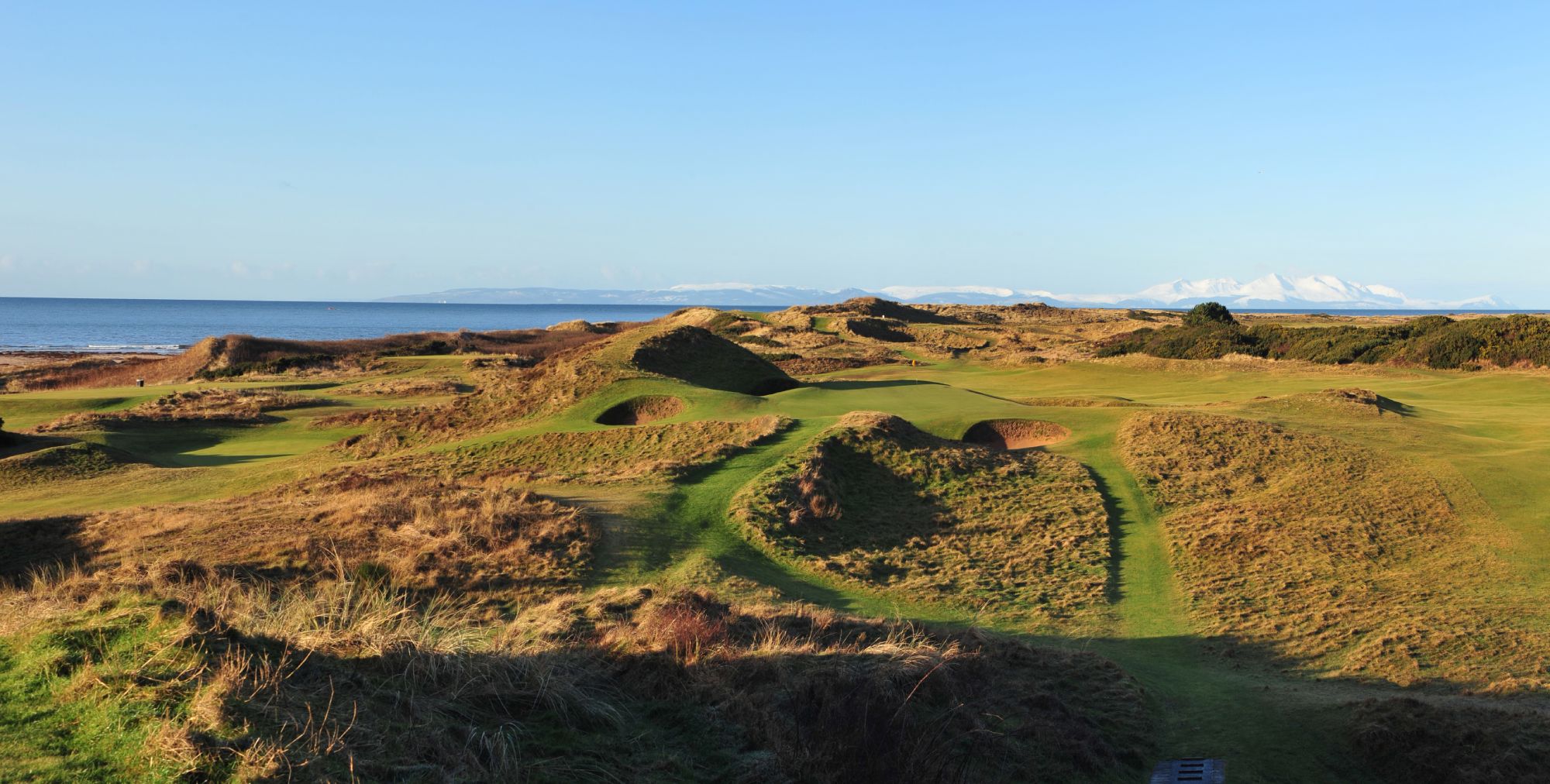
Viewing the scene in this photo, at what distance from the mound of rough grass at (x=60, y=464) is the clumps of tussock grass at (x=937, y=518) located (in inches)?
573

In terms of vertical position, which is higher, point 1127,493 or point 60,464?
point 1127,493

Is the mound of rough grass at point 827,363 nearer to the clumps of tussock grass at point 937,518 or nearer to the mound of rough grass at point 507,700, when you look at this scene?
→ the clumps of tussock grass at point 937,518

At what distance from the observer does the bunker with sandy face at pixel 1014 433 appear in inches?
874

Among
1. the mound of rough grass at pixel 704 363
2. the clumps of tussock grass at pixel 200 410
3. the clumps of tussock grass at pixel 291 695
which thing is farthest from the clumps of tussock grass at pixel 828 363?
the clumps of tussock grass at pixel 291 695

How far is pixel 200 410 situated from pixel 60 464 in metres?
10.4

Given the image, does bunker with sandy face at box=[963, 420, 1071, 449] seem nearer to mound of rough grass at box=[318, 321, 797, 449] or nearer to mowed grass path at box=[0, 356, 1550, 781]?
mowed grass path at box=[0, 356, 1550, 781]

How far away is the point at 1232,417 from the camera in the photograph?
878 inches

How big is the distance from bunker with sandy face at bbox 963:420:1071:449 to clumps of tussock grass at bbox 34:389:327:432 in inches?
854

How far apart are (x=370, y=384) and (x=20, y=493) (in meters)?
21.0

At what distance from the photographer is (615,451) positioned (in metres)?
19.5

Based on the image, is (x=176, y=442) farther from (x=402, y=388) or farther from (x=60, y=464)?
(x=402, y=388)

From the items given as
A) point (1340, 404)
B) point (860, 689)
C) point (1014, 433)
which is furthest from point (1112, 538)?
point (1340, 404)

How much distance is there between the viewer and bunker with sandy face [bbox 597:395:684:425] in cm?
2275

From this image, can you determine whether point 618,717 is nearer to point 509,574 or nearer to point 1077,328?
point 509,574
